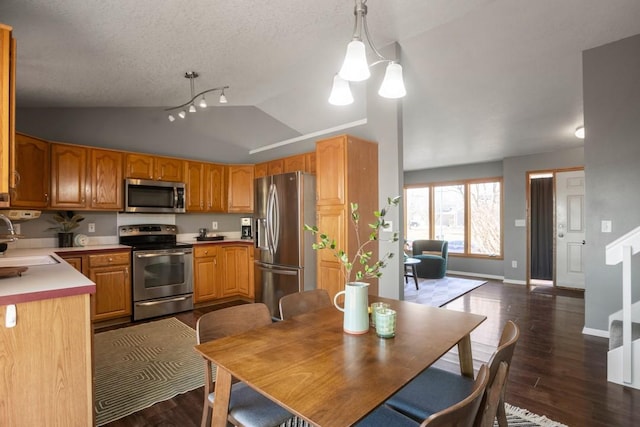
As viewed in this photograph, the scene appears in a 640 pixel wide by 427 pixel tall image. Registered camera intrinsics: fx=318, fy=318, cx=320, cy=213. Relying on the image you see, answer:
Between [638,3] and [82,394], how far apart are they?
4703 mm

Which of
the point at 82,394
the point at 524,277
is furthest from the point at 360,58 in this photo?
the point at 524,277

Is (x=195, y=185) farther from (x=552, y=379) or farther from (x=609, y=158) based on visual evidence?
(x=609, y=158)

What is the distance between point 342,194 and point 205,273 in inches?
96.7

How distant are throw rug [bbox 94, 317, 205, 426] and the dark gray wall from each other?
3881 millimetres

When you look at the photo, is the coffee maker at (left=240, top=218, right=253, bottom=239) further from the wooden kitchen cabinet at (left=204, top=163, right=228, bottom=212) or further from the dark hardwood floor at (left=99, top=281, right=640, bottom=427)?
the dark hardwood floor at (left=99, top=281, right=640, bottom=427)

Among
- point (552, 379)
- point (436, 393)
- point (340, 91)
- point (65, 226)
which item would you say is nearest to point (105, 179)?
point (65, 226)

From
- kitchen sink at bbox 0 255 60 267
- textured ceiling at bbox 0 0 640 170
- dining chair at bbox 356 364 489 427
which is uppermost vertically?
textured ceiling at bbox 0 0 640 170

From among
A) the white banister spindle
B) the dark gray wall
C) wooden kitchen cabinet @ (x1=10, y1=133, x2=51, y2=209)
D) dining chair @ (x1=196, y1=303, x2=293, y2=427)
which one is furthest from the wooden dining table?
wooden kitchen cabinet @ (x1=10, y1=133, x2=51, y2=209)

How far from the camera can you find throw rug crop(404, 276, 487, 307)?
4.66 m

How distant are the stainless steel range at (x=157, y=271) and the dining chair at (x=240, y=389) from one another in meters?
2.86

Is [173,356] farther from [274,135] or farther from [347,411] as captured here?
[274,135]

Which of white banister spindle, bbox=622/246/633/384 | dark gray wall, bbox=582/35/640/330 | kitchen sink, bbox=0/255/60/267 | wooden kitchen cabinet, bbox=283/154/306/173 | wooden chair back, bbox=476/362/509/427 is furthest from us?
wooden kitchen cabinet, bbox=283/154/306/173

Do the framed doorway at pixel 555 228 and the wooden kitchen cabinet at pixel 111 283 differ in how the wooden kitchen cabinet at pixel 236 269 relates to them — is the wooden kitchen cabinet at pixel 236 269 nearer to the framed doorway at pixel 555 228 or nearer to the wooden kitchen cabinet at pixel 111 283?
the wooden kitchen cabinet at pixel 111 283

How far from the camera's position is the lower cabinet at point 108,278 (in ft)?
11.5
